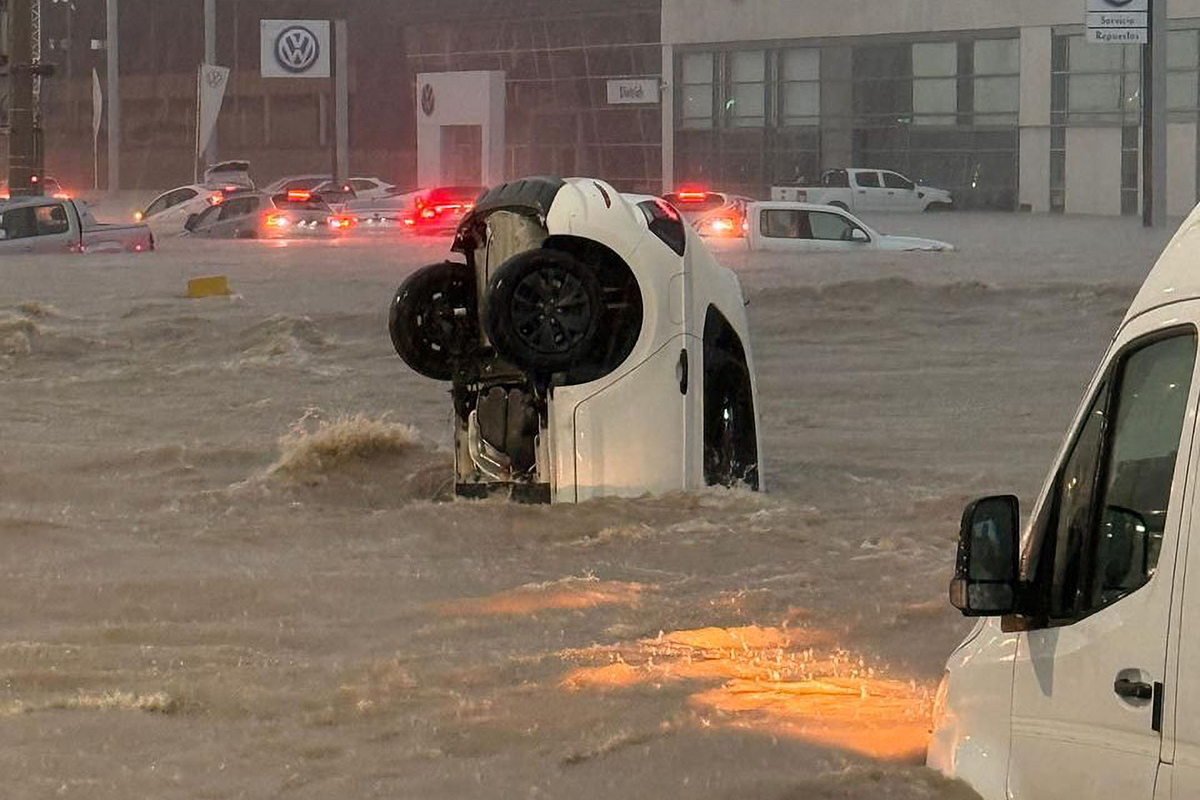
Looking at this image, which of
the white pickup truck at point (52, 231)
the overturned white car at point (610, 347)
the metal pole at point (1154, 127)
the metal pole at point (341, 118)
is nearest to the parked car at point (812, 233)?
the white pickup truck at point (52, 231)

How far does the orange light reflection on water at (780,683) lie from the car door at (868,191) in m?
46.0

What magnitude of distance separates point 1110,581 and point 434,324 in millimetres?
7220

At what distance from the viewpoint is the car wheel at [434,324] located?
1081 cm

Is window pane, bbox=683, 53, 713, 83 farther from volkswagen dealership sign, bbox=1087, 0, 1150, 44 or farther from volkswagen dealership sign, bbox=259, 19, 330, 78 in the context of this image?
volkswagen dealership sign, bbox=1087, 0, 1150, 44

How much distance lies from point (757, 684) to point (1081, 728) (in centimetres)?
362

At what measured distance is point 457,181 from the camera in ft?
221

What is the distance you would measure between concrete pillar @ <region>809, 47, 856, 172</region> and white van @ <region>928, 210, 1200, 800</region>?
55.5 metres

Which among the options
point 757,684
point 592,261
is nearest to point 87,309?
point 592,261

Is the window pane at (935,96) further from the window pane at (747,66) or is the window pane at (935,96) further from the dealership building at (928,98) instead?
the window pane at (747,66)

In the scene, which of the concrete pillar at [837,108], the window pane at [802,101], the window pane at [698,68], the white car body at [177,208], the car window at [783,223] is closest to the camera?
the car window at [783,223]

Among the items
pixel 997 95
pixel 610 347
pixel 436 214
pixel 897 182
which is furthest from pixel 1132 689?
pixel 997 95

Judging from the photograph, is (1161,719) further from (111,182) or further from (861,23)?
(111,182)

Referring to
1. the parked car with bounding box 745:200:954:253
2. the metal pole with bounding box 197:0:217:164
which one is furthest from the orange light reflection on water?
the metal pole with bounding box 197:0:217:164

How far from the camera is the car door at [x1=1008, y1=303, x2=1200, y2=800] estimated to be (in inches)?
141
